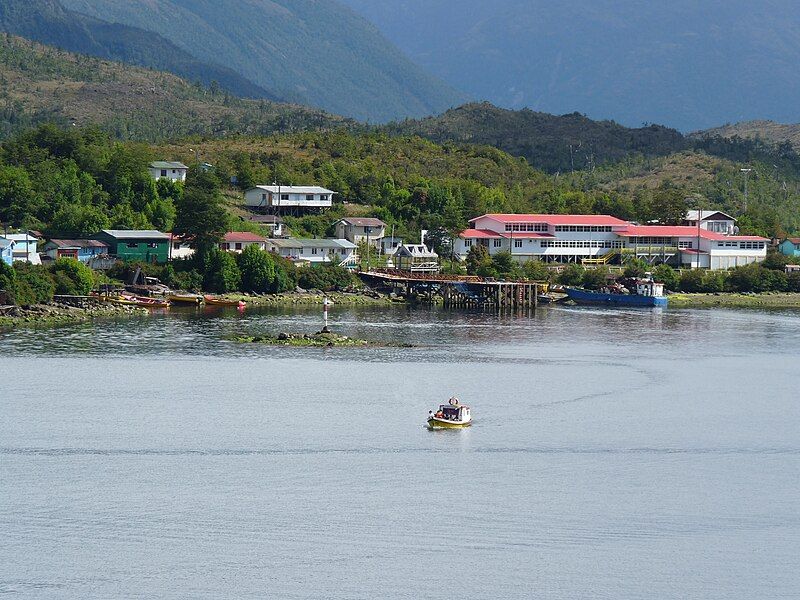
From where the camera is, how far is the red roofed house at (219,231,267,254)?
60.8m

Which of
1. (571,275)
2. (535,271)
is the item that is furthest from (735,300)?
(535,271)

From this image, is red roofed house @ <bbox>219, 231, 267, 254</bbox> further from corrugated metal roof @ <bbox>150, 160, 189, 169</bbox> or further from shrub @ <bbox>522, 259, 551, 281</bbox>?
shrub @ <bbox>522, 259, 551, 281</bbox>

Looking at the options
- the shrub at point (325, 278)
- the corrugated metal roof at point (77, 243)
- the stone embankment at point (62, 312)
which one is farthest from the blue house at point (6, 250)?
the shrub at point (325, 278)

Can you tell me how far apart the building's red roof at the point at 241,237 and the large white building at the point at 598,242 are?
12671mm

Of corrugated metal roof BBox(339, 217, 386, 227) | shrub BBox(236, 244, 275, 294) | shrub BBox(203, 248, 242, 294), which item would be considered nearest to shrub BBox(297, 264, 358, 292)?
shrub BBox(236, 244, 275, 294)

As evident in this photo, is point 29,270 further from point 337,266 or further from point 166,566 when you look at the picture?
point 166,566

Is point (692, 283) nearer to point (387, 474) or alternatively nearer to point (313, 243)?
point (313, 243)

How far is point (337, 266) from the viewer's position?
63750mm

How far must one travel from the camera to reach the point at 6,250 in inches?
2116

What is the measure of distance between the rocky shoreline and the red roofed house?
29.3 feet

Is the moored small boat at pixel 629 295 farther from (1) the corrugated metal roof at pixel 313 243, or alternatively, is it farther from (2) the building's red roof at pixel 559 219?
(1) the corrugated metal roof at pixel 313 243

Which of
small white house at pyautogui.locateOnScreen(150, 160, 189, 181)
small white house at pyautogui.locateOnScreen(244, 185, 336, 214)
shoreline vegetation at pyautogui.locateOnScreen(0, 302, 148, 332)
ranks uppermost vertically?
small white house at pyautogui.locateOnScreen(150, 160, 189, 181)

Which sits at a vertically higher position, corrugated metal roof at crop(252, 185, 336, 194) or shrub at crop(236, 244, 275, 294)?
corrugated metal roof at crop(252, 185, 336, 194)

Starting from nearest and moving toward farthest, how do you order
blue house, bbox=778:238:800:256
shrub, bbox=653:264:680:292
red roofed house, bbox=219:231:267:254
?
red roofed house, bbox=219:231:267:254 < shrub, bbox=653:264:680:292 < blue house, bbox=778:238:800:256
